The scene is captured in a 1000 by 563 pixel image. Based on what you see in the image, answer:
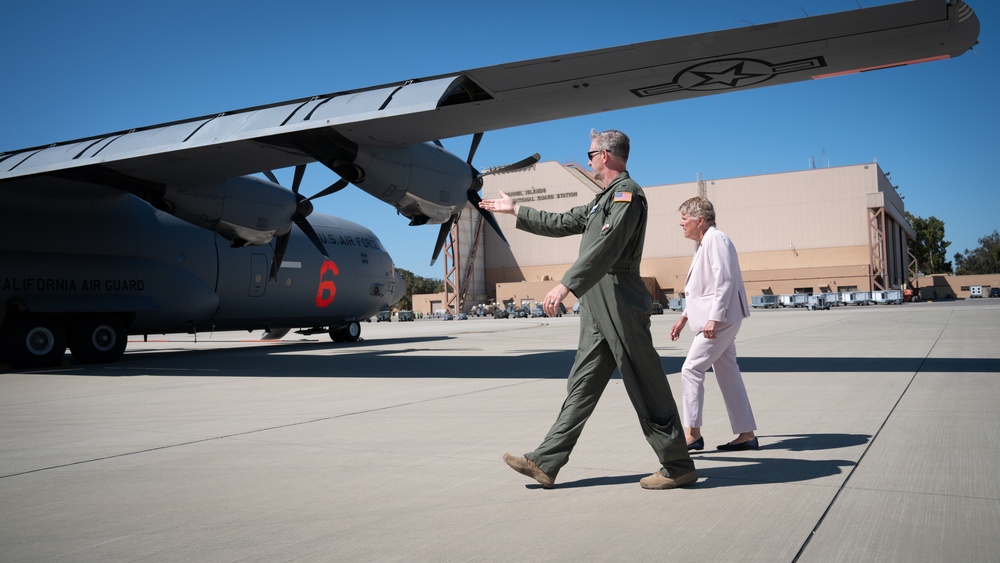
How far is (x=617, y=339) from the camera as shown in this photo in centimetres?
417

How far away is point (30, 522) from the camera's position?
383 centimetres

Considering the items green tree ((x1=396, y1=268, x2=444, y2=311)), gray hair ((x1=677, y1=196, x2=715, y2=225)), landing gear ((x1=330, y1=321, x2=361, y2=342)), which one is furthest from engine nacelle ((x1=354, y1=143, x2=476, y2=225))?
green tree ((x1=396, y1=268, x2=444, y2=311))

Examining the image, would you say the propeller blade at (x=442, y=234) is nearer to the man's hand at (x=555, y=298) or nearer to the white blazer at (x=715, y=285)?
the white blazer at (x=715, y=285)

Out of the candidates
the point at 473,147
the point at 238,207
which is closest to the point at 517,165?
the point at 473,147

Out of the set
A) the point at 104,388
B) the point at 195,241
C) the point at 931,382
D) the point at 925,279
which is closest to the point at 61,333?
the point at 195,241

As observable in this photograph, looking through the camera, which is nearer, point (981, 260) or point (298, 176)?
point (298, 176)

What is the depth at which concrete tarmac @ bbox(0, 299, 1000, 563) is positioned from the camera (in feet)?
10.6

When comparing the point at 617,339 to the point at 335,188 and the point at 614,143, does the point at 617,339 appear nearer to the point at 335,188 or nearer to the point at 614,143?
the point at 614,143

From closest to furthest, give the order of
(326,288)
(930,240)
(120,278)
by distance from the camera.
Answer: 1. (120,278)
2. (326,288)
3. (930,240)

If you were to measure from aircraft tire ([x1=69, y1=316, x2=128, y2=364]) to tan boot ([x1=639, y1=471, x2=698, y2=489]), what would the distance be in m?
14.5

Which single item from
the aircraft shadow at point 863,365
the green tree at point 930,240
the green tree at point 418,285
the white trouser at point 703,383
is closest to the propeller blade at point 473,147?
the aircraft shadow at point 863,365

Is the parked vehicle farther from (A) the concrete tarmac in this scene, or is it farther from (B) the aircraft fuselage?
(A) the concrete tarmac

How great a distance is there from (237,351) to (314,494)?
16.9 metres

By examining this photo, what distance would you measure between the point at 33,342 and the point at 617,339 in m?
14.5
